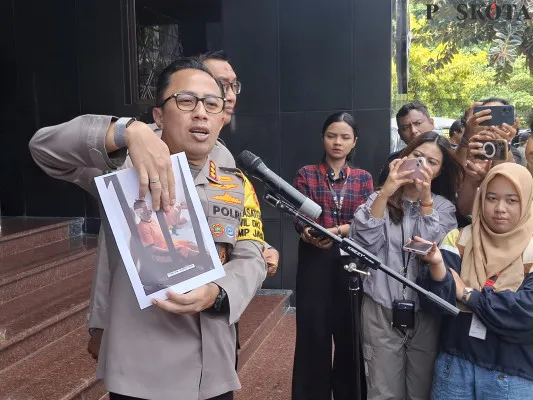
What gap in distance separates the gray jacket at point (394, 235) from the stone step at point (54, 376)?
5.36ft

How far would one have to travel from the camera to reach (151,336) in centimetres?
124

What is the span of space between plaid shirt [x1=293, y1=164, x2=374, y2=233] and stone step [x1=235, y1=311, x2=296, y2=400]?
1.17 meters

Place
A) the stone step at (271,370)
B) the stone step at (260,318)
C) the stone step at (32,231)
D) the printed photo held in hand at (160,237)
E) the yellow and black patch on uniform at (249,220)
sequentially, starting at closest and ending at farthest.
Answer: the printed photo held in hand at (160,237) < the yellow and black patch on uniform at (249,220) < the stone step at (271,370) < the stone step at (260,318) < the stone step at (32,231)

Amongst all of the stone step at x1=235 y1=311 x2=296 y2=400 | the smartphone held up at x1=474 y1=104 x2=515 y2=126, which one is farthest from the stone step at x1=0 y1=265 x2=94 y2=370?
the smartphone held up at x1=474 y1=104 x2=515 y2=126

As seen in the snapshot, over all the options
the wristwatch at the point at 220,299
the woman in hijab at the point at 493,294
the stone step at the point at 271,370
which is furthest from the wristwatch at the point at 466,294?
the stone step at the point at 271,370

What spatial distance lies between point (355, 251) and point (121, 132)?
0.98 metres

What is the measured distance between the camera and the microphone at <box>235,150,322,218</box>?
1.53m

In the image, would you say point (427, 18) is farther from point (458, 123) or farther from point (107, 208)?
point (107, 208)

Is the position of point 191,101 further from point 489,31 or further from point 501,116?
point 489,31

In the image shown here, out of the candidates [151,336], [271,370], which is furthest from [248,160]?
[271,370]

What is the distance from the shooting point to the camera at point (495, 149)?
85.1 inches

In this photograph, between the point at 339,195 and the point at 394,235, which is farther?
the point at 339,195

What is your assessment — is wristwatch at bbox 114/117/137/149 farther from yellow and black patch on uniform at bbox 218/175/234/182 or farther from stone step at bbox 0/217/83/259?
stone step at bbox 0/217/83/259

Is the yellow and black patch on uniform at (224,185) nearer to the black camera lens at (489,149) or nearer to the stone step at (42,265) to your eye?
the black camera lens at (489,149)
